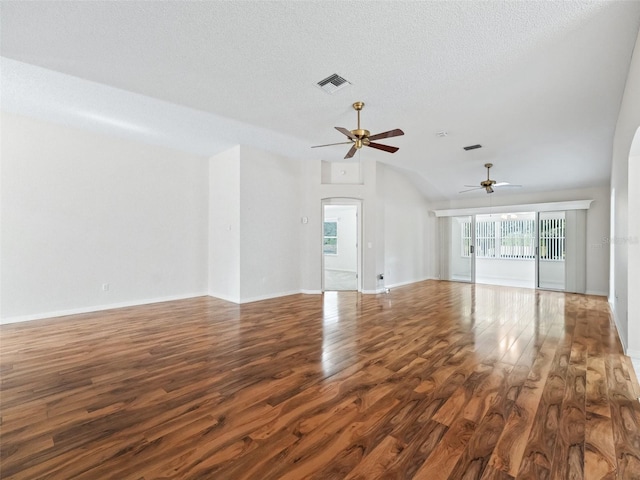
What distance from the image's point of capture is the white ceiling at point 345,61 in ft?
7.77

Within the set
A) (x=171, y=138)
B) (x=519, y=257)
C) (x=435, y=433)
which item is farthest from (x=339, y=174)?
(x=519, y=257)

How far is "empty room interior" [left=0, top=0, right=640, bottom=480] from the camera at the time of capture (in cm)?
186

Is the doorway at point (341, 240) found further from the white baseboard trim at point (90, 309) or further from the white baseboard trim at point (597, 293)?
the white baseboard trim at point (597, 293)

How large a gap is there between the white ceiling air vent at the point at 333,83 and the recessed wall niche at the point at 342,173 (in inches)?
133

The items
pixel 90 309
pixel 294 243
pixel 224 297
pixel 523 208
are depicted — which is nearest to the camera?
pixel 90 309

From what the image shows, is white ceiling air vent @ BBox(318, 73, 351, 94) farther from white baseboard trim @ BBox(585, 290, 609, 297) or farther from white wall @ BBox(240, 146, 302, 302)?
white baseboard trim @ BBox(585, 290, 609, 297)

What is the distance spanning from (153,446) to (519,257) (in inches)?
418

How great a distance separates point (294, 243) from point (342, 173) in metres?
1.98

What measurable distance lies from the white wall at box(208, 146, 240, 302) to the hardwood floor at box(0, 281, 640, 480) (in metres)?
1.83

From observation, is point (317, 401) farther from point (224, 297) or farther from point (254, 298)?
point (224, 297)

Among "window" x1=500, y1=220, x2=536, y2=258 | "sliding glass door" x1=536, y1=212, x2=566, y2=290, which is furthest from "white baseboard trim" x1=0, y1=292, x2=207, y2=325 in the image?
"window" x1=500, y1=220, x2=536, y2=258

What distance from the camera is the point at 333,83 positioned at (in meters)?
3.39

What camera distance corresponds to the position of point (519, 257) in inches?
→ 372

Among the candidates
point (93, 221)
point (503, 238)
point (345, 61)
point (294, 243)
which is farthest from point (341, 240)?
point (345, 61)
